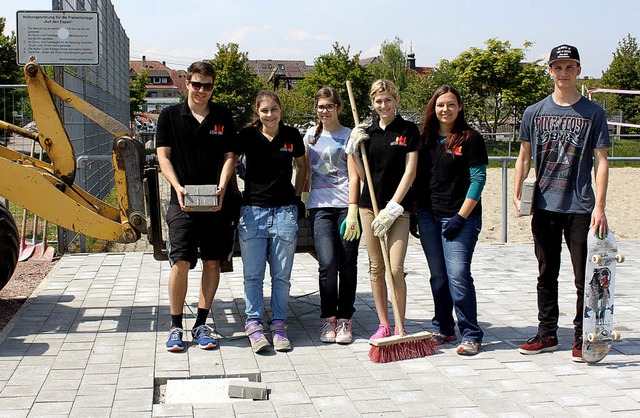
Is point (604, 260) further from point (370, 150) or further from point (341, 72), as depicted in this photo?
point (341, 72)

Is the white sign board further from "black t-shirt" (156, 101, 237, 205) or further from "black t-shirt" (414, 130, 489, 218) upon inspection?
"black t-shirt" (414, 130, 489, 218)

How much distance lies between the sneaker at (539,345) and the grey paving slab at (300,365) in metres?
0.07

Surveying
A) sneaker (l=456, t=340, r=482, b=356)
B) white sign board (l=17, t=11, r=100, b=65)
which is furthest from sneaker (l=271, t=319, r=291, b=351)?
white sign board (l=17, t=11, r=100, b=65)

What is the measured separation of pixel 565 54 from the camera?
548cm

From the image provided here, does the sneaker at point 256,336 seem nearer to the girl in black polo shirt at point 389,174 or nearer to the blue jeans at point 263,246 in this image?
the blue jeans at point 263,246

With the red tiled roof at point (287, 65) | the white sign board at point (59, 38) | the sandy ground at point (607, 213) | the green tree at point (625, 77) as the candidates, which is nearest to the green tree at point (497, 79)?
the green tree at point (625, 77)

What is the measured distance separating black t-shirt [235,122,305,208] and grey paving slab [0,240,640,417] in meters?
1.11

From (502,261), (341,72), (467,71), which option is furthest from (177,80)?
(502,261)

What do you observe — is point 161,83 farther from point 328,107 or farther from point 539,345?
point 539,345

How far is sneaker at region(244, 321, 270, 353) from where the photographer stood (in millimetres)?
5723

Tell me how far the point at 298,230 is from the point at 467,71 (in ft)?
131

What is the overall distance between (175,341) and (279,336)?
75cm

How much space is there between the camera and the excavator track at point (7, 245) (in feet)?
22.0

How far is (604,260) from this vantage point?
541cm
